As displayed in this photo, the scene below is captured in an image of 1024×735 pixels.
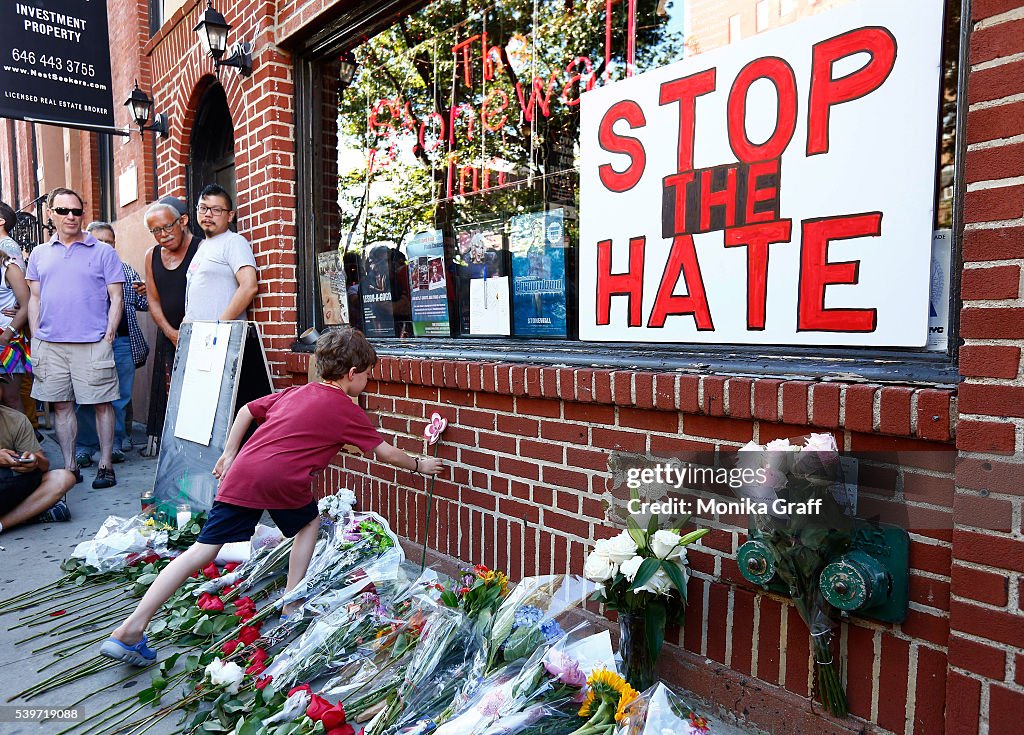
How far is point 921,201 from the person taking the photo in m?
2.02

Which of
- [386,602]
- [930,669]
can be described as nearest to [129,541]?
[386,602]

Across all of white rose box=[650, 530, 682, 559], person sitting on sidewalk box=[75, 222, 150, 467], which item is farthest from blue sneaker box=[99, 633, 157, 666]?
person sitting on sidewalk box=[75, 222, 150, 467]

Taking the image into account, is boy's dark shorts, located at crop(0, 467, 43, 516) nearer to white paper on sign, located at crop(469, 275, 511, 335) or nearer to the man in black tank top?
the man in black tank top

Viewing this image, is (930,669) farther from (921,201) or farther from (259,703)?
(259,703)

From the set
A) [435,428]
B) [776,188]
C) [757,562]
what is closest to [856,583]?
[757,562]

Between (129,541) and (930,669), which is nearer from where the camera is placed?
(930,669)

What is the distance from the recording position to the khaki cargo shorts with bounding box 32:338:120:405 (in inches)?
211

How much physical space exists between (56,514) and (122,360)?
2.27 meters

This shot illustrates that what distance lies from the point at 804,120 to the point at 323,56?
11.4ft

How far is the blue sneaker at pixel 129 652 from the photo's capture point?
2793 mm

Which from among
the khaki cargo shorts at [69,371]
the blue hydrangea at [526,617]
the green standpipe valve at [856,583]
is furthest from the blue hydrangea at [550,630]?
the khaki cargo shorts at [69,371]

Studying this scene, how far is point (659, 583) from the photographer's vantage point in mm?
2227

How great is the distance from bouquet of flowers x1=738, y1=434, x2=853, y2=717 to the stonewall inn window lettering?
43cm

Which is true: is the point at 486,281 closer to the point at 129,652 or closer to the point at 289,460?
the point at 289,460
